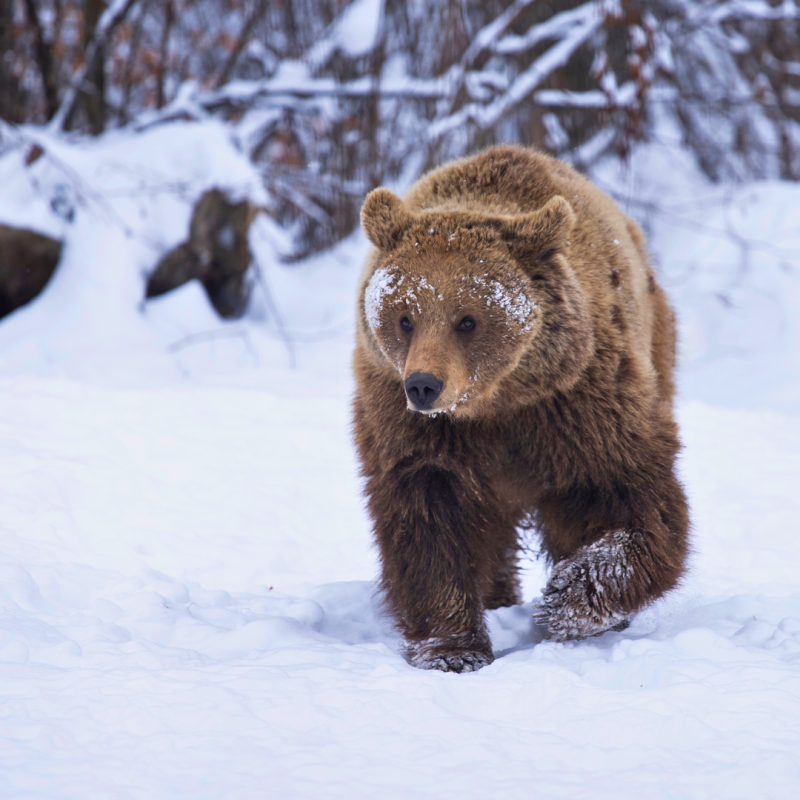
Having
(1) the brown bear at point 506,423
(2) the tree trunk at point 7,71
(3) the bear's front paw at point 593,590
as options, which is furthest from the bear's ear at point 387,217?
(2) the tree trunk at point 7,71

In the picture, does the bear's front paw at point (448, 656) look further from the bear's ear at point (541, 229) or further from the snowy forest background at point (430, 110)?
the snowy forest background at point (430, 110)

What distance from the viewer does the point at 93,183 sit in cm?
891

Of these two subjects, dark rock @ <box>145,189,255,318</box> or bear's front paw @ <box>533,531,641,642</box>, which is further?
dark rock @ <box>145,189,255,318</box>

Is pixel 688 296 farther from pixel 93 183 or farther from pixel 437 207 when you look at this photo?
pixel 437 207

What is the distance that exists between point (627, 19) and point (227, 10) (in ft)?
22.8

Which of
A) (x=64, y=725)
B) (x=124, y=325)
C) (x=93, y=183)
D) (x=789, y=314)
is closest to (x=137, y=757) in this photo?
(x=64, y=725)

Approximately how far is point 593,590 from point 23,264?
701 cm

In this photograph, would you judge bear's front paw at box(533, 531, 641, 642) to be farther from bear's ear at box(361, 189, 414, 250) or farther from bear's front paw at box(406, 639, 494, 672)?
bear's ear at box(361, 189, 414, 250)

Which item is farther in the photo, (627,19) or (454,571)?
(627,19)

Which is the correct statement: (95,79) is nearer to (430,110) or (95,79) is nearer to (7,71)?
(7,71)

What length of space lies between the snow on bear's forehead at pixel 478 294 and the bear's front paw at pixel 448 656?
3.99 ft

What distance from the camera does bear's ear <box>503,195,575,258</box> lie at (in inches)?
122

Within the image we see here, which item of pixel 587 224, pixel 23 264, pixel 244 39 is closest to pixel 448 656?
pixel 587 224

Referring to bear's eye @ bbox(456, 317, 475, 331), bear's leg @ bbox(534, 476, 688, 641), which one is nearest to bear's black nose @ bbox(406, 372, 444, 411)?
bear's eye @ bbox(456, 317, 475, 331)
